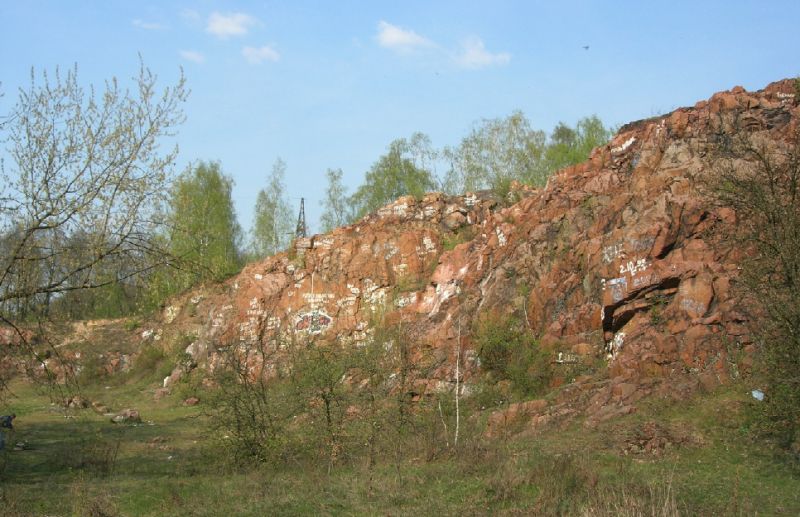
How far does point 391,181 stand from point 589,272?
90.8 ft

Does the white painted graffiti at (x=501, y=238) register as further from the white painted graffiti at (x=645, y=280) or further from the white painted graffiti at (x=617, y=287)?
the white painted graffiti at (x=645, y=280)

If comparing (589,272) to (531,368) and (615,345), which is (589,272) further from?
(531,368)

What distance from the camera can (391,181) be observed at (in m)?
47.0

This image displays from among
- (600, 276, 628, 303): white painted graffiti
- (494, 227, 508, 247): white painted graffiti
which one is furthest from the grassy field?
(494, 227, 508, 247): white painted graffiti

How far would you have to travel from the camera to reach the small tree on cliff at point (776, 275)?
1205 centimetres

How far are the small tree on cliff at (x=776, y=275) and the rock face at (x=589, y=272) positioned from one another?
253cm

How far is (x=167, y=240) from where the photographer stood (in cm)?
1004

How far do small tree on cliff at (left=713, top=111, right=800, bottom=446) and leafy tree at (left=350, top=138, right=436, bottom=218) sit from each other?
3217cm

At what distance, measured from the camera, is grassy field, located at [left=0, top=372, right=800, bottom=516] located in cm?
927

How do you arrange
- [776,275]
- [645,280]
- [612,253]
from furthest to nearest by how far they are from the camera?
[612,253] → [645,280] → [776,275]

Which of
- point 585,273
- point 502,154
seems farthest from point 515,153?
point 585,273

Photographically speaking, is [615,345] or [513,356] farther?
[513,356]

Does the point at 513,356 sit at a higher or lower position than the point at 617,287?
lower

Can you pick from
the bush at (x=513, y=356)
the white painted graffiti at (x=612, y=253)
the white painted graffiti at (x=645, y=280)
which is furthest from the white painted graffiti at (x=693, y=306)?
the bush at (x=513, y=356)
